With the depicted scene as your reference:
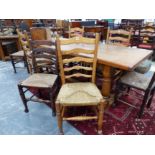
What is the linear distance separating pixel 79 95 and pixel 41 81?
0.65 meters

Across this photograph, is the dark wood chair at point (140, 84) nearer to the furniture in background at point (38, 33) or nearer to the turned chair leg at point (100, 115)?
the turned chair leg at point (100, 115)

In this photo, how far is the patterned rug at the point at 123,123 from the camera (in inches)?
70.4

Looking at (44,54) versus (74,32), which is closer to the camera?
(44,54)

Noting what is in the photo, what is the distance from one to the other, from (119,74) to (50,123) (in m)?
1.23

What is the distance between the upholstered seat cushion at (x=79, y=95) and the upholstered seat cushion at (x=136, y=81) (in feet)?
1.66

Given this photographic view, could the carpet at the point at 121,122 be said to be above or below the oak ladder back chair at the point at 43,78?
below

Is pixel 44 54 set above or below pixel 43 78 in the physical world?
above

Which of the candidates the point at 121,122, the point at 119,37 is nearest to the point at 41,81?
the point at 121,122

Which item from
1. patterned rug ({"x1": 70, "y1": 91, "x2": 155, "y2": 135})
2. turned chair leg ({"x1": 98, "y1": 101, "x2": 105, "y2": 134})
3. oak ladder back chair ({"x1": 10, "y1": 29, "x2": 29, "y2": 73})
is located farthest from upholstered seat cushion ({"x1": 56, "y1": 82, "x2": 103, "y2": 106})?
oak ladder back chair ({"x1": 10, "y1": 29, "x2": 29, "y2": 73})

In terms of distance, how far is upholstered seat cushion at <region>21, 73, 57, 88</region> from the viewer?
1.93m

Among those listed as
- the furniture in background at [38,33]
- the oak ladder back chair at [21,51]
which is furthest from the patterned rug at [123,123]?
the oak ladder back chair at [21,51]

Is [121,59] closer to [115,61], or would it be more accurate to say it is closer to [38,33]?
[115,61]

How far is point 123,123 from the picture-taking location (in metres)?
1.91

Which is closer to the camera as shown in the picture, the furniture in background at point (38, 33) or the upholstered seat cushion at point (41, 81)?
the upholstered seat cushion at point (41, 81)
